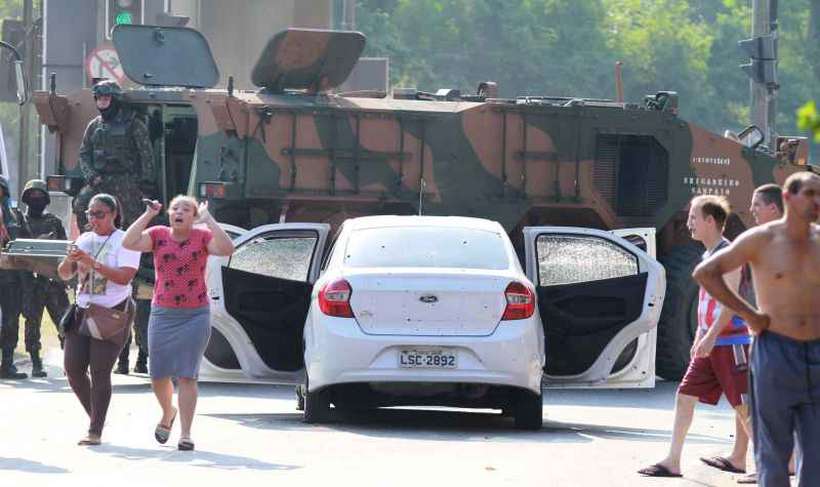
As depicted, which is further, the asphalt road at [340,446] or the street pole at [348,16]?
the street pole at [348,16]

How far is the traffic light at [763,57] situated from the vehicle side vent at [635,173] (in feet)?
25.4

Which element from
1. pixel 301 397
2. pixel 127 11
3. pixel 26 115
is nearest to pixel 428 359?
pixel 301 397

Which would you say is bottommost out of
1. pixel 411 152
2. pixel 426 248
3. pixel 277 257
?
pixel 277 257

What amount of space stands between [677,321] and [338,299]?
6135mm

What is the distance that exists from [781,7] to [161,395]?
6195 centimetres

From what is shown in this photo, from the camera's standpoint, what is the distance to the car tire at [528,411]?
13836 mm

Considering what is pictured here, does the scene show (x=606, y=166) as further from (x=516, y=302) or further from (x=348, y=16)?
(x=348, y=16)

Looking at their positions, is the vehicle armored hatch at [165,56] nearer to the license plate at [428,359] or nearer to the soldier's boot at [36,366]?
the soldier's boot at [36,366]

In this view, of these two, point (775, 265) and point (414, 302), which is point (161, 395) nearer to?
point (414, 302)

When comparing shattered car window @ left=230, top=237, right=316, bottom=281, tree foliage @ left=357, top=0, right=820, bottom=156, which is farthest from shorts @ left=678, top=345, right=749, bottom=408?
tree foliage @ left=357, top=0, right=820, bottom=156

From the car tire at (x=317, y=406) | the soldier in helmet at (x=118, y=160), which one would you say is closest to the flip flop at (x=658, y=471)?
the car tire at (x=317, y=406)

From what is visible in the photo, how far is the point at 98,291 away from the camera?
40.7 ft

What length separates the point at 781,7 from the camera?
71.9 m

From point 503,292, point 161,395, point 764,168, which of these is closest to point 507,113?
point 764,168
